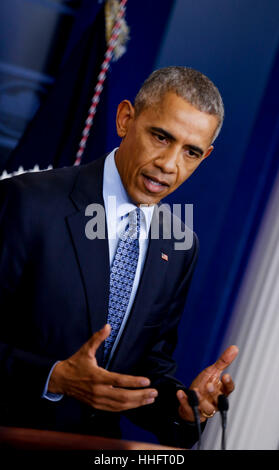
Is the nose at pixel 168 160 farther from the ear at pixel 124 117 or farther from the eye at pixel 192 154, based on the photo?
→ the ear at pixel 124 117

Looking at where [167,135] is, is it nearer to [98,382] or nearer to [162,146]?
[162,146]

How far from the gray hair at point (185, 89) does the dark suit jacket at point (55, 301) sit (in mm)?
271

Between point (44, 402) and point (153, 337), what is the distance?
40 centimetres

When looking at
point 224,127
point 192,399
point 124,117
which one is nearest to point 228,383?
point 192,399

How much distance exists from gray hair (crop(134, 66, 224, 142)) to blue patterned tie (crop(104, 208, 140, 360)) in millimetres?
366

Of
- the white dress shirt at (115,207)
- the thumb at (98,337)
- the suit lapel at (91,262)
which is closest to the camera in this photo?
the thumb at (98,337)

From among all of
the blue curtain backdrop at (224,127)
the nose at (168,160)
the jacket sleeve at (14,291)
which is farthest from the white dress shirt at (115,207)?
the blue curtain backdrop at (224,127)

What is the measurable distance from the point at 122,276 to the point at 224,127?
1152 millimetres

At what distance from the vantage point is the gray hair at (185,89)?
1.54 m

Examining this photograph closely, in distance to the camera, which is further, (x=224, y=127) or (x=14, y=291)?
(x=224, y=127)

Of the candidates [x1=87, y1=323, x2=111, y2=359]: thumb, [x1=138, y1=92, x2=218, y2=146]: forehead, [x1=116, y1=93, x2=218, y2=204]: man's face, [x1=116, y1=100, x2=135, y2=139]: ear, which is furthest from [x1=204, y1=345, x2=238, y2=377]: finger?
[x1=116, y1=100, x2=135, y2=139]: ear

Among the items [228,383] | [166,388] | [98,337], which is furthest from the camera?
[166,388]

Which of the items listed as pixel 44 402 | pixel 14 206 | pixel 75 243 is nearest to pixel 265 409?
pixel 44 402

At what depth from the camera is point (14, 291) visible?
147cm
